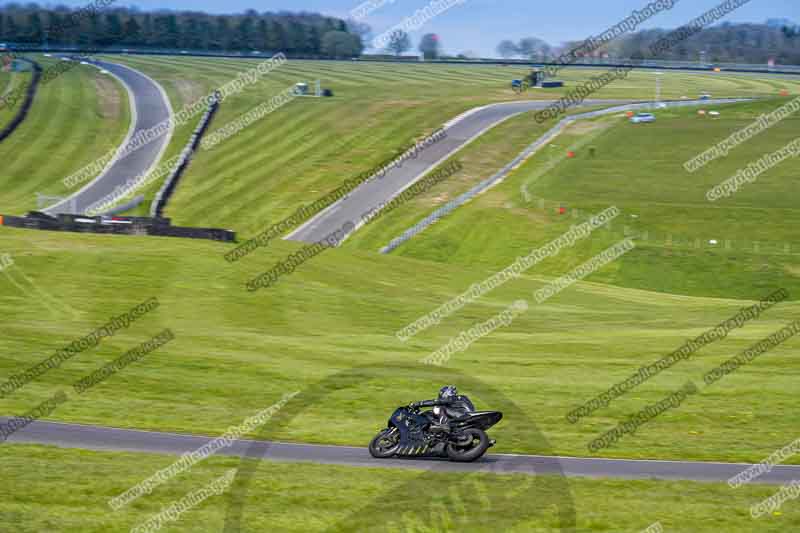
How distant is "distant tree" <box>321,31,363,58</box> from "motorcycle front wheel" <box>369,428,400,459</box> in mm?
151546

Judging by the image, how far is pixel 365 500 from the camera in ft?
55.1

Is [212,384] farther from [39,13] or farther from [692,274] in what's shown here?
[39,13]

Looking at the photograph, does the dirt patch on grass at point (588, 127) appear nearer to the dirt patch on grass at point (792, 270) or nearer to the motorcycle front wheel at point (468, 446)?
the dirt patch on grass at point (792, 270)

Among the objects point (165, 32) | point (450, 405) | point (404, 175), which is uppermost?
point (165, 32)

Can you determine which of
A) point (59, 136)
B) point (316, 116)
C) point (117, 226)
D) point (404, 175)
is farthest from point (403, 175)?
point (117, 226)

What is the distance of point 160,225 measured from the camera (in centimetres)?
4750

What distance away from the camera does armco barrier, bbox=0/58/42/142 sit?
86250mm

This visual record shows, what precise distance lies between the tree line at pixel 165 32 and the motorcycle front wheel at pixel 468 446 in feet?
444

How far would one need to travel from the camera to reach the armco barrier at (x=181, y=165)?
6931 cm

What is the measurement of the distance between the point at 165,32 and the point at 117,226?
121451 millimetres

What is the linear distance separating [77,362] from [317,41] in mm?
145926

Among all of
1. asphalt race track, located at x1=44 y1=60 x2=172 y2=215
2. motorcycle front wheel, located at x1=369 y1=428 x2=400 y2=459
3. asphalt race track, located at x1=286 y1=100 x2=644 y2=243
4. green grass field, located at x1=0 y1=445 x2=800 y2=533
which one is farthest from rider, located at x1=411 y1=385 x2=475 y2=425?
asphalt race track, located at x1=44 y1=60 x2=172 y2=215

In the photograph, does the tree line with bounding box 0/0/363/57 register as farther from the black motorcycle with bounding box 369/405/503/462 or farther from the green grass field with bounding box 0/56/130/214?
the black motorcycle with bounding box 369/405/503/462

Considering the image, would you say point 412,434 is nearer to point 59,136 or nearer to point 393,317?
point 393,317
